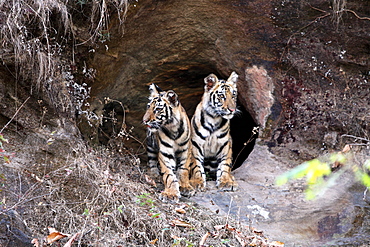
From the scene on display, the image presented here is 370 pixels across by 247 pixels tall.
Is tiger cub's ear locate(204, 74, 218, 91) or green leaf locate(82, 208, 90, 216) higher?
tiger cub's ear locate(204, 74, 218, 91)

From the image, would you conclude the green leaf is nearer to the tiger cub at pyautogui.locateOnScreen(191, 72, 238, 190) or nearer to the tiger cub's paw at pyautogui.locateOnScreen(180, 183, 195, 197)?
the tiger cub's paw at pyautogui.locateOnScreen(180, 183, 195, 197)

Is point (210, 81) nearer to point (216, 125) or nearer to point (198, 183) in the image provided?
point (216, 125)

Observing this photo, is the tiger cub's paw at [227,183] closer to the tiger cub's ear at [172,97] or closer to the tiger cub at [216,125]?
the tiger cub at [216,125]

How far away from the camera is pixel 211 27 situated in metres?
6.23

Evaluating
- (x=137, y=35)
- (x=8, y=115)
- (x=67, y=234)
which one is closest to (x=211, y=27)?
(x=137, y=35)

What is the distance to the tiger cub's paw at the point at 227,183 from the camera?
5.45m

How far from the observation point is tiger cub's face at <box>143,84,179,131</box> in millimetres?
5262

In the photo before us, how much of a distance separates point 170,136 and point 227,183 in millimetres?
971

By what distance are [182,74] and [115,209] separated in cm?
327

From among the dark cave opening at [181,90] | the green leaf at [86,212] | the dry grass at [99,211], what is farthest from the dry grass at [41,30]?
the green leaf at [86,212]

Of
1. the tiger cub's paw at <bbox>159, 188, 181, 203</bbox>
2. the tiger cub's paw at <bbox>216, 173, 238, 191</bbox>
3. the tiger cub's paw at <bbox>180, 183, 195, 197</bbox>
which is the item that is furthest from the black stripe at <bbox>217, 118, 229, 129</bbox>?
the tiger cub's paw at <bbox>159, 188, 181, 203</bbox>

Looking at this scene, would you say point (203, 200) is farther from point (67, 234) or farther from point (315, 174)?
point (315, 174)

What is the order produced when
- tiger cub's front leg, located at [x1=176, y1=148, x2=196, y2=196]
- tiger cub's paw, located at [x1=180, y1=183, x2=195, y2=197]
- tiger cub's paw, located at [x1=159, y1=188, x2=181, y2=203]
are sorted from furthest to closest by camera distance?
tiger cub's front leg, located at [x1=176, y1=148, x2=196, y2=196] → tiger cub's paw, located at [x1=180, y1=183, x2=195, y2=197] → tiger cub's paw, located at [x1=159, y1=188, x2=181, y2=203]

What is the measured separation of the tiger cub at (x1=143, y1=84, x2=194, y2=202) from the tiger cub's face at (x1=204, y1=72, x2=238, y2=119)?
460mm
